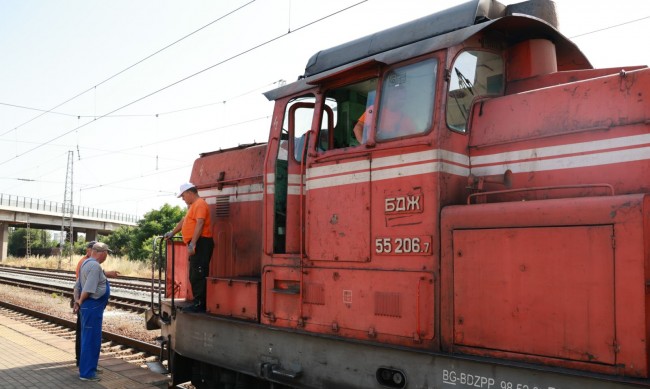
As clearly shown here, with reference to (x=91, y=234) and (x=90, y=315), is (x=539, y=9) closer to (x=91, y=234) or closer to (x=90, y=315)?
(x=90, y=315)

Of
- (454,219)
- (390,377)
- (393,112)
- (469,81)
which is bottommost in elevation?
(390,377)

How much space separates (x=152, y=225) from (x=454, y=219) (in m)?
39.0

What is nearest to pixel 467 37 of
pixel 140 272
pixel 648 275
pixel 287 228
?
pixel 648 275

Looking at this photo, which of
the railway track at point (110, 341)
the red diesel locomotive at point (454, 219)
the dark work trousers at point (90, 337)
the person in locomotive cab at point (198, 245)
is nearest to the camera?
the red diesel locomotive at point (454, 219)

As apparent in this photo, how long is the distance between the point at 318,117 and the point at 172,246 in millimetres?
2780

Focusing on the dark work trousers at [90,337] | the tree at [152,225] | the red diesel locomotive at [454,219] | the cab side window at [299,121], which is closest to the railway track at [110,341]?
the dark work trousers at [90,337]

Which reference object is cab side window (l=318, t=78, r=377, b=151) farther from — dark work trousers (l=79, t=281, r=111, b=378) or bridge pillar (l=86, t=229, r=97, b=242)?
bridge pillar (l=86, t=229, r=97, b=242)

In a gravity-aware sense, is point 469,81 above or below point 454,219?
above

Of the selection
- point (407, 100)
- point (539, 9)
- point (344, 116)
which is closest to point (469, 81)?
point (407, 100)

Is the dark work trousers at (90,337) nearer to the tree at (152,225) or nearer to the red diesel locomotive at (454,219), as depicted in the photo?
the red diesel locomotive at (454,219)

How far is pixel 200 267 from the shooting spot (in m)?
5.93

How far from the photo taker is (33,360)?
25.1 ft

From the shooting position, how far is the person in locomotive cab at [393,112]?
4.09 m

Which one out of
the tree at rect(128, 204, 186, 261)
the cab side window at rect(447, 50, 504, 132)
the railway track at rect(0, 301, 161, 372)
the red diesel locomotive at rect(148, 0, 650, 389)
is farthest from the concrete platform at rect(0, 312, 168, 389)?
the tree at rect(128, 204, 186, 261)
